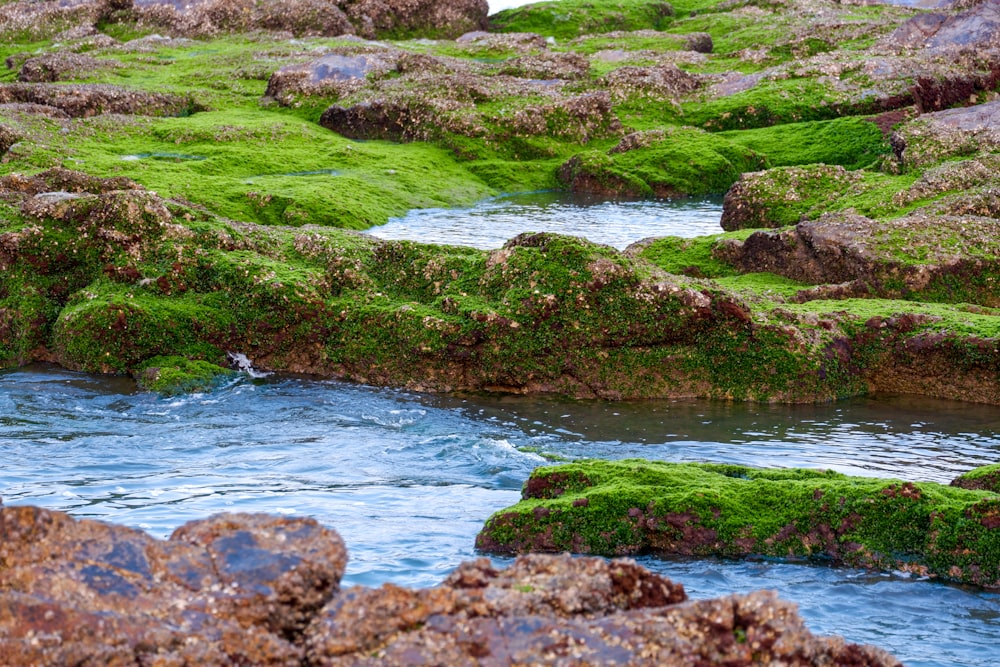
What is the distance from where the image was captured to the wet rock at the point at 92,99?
47.6 metres

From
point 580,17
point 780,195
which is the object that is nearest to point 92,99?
point 780,195

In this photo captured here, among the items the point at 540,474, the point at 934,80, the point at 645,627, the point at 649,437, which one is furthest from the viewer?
the point at 934,80

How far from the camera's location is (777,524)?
45.2 feet

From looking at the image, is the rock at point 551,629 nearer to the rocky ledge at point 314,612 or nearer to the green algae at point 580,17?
the rocky ledge at point 314,612

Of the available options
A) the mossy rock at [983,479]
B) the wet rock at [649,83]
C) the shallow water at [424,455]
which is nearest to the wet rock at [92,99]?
the wet rock at [649,83]

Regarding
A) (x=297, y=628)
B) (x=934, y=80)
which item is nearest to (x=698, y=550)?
(x=297, y=628)

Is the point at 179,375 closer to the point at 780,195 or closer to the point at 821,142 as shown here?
the point at 780,195

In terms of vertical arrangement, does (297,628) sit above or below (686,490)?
above

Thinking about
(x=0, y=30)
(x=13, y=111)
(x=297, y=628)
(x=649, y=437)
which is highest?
(x=0, y=30)

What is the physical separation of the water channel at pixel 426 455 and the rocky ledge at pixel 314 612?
4.91 metres

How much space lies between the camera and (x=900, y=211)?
103 ft

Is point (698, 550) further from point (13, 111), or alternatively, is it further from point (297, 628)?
point (13, 111)

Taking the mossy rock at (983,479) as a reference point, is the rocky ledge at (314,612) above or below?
above

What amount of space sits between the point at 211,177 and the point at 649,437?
23171mm
